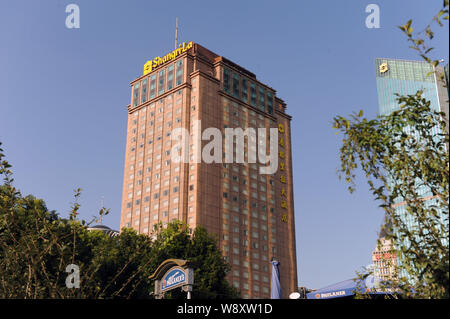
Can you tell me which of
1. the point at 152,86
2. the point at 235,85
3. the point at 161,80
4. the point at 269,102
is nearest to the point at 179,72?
the point at 161,80

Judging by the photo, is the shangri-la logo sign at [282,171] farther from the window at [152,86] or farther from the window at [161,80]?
the window at [152,86]

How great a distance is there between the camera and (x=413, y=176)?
1005 cm

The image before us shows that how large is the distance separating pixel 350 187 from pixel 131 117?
Result: 107 meters

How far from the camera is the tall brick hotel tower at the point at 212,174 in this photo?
95875 millimetres

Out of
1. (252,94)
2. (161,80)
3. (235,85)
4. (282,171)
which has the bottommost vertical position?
(282,171)

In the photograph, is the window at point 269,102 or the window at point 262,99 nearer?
the window at point 262,99

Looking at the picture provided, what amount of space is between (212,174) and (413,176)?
88.2 metres

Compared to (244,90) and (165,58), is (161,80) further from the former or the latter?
(244,90)

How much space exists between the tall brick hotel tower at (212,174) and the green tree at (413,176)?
271 ft

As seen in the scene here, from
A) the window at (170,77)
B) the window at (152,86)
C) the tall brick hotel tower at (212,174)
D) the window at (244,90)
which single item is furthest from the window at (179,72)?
the window at (244,90)

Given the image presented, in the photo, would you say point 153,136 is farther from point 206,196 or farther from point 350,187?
point 350,187

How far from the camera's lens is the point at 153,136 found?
107375 mm
